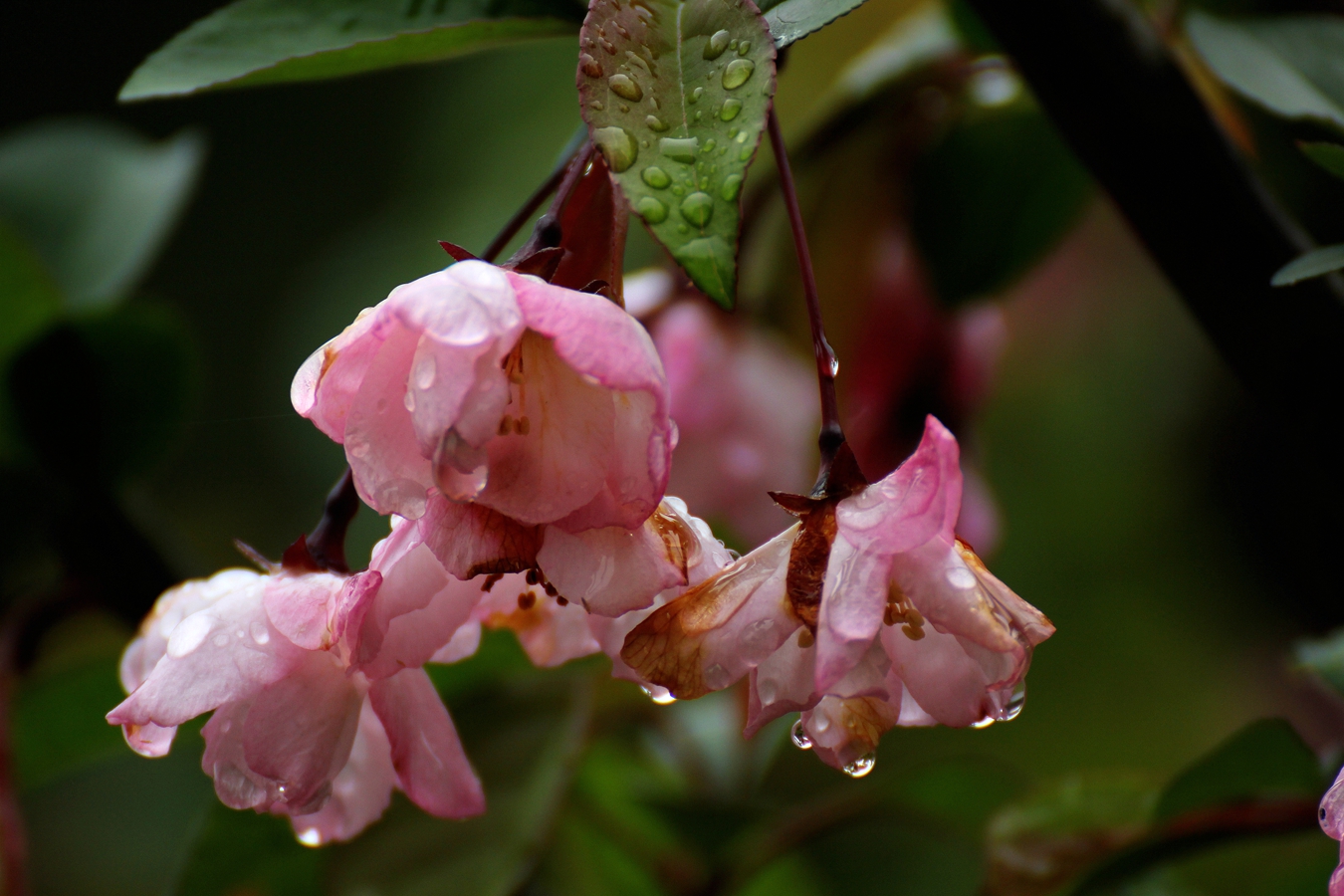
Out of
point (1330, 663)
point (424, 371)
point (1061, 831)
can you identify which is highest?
point (424, 371)

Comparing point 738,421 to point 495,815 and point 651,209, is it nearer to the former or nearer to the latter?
point 495,815

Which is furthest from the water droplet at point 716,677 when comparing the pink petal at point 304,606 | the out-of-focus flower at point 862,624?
the pink petal at point 304,606

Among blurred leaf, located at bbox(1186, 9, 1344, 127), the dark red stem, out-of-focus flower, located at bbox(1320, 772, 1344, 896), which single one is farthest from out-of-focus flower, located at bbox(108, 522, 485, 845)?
blurred leaf, located at bbox(1186, 9, 1344, 127)

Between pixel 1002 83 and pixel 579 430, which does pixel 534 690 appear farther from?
pixel 1002 83

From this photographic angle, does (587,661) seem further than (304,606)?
Yes

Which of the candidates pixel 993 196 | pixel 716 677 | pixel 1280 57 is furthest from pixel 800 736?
pixel 993 196

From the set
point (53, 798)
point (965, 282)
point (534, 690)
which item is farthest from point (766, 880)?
point (53, 798)

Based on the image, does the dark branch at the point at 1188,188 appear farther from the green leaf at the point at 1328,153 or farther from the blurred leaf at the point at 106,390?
the blurred leaf at the point at 106,390

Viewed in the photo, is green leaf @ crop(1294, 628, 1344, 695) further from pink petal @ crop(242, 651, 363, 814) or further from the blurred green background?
pink petal @ crop(242, 651, 363, 814)
